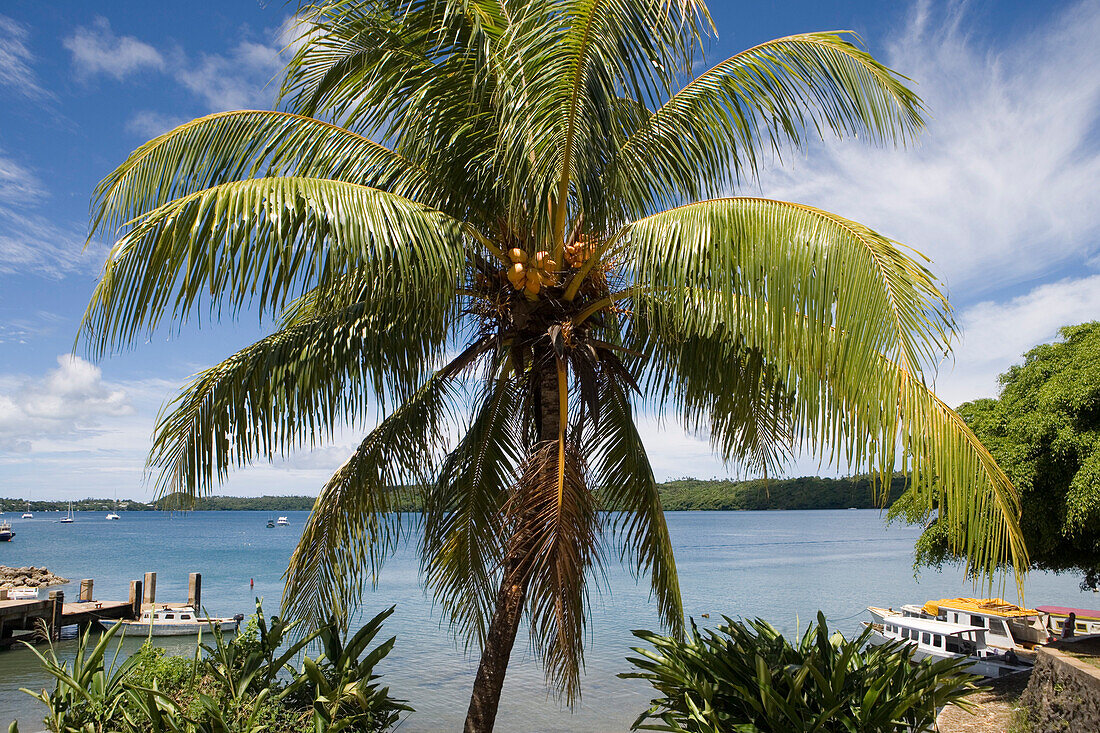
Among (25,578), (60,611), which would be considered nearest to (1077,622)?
(60,611)

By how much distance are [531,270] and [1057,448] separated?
963 centimetres

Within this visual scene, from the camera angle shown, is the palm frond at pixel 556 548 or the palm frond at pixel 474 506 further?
the palm frond at pixel 474 506

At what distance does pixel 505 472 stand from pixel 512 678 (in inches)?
588

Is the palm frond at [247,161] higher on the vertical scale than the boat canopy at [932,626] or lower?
higher

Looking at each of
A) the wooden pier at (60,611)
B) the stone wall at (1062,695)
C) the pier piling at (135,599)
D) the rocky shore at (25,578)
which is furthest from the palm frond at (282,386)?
the rocky shore at (25,578)

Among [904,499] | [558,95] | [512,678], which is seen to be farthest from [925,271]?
[512,678]

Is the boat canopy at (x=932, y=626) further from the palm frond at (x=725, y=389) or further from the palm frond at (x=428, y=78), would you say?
the palm frond at (x=428, y=78)

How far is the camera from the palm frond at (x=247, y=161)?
16.6 ft

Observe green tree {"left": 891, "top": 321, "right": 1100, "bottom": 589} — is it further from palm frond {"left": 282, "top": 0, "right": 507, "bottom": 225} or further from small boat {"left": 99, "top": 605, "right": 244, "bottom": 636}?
small boat {"left": 99, "top": 605, "right": 244, "bottom": 636}

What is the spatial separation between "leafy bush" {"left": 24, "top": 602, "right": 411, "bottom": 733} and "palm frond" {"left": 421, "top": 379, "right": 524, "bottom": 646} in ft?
3.01

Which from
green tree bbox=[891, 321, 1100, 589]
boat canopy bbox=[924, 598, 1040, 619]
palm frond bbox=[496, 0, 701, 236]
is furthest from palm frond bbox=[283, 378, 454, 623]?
boat canopy bbox=[924, 598, 1040, 619]

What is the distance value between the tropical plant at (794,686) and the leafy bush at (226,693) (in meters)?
2.25

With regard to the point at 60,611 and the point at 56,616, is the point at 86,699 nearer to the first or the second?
the point at 56,616

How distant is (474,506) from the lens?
6.71 m
